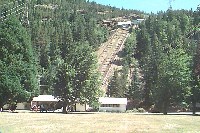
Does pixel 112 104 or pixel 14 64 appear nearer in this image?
pixel 14 64

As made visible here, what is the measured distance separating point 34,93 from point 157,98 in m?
21.7

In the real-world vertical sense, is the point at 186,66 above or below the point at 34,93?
above

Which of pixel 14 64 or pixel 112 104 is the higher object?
pixel 14 64

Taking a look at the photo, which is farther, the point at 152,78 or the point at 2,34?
the point at 152,78

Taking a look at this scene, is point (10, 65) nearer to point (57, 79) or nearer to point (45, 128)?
point (57, 79)

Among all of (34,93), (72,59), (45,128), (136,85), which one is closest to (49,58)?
(136,85)

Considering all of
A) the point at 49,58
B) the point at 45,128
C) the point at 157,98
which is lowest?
the point at 45,128

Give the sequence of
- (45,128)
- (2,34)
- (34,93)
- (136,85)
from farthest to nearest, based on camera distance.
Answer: (136,85) → (34,93) → (2,34) → (45,128)

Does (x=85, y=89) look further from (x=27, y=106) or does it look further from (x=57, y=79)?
(x=27, y=106)

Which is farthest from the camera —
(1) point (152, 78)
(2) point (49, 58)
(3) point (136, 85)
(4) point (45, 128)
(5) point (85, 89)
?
(2) point (49, 58)

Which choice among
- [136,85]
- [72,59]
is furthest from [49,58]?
[72,59]

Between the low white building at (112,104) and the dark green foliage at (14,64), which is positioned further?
the low white building at (112,104)

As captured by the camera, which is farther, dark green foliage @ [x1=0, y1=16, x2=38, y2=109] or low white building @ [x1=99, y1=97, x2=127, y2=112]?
low white building @ [x1=99, y1=97, x2=127, y2=112]

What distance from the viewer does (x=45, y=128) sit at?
2352 centimetres
